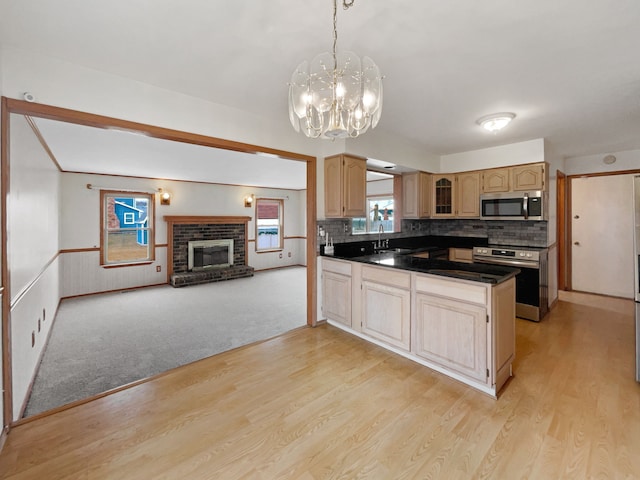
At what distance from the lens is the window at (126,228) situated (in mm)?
5805

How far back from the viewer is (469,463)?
1607mm

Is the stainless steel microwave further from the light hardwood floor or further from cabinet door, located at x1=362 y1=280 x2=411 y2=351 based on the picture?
cabinet door, located at x1=362 y1=280 x2=411 y2=351

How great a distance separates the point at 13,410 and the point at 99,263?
4.37 metres

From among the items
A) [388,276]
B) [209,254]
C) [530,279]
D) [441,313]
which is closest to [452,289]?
[441,313]

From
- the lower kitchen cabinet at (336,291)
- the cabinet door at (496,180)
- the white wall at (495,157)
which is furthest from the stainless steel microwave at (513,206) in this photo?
the lower kitchen cabinet at (336,291)

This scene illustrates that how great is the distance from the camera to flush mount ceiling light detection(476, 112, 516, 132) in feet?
9.82

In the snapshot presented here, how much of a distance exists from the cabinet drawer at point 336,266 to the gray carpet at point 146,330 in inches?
36.6

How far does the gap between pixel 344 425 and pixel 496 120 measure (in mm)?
3198

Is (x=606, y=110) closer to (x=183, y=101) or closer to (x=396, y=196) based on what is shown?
(x=396, y=196)

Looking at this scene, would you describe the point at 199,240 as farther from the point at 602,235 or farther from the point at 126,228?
the point at 602,235

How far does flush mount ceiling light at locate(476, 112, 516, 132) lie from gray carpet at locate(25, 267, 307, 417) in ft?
10.6

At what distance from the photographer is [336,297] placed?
3488mm

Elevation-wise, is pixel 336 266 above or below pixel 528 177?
below

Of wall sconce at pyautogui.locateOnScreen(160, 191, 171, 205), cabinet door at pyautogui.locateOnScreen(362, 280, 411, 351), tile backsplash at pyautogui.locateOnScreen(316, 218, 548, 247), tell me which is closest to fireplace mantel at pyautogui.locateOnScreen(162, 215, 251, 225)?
wall sconce at pyautogui.locateOnScreen(160, 191, 171, 205)
